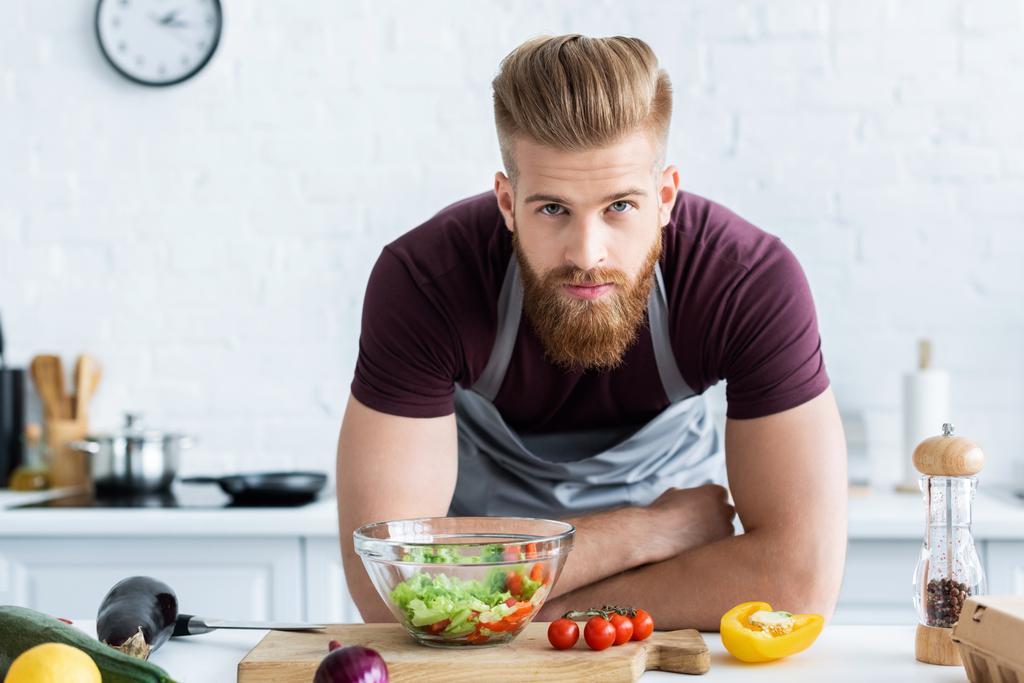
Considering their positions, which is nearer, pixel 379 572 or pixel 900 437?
pixel 379 572

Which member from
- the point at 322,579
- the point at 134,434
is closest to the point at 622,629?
the point at 322,579

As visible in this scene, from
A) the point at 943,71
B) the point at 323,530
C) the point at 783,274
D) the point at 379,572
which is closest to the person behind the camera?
the point at 379,572

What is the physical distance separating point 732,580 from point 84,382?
2068mm

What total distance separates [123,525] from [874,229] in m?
1.97

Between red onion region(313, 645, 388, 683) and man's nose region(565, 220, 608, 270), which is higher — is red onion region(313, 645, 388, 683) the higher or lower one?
the lower one

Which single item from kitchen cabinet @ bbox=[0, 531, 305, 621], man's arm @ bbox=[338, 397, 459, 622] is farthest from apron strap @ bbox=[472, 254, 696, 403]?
kitchen cabinet @ bbox=[0, 531, 305, 621]

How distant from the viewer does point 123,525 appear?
2498mm

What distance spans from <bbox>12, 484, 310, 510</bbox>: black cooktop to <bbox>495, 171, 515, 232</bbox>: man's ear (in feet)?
3.95

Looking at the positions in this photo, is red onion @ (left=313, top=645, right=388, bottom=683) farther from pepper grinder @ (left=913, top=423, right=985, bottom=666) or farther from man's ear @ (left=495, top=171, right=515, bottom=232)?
man's ear @ (left=495, top=171, right=515, bottom=232)

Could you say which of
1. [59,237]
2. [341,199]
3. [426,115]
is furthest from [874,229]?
[59,237]

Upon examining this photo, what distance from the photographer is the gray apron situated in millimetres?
1869

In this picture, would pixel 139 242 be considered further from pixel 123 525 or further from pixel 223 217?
pixel 123 525

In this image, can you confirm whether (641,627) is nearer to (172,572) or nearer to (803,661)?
(803,661)

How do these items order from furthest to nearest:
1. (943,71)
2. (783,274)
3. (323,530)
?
1. (943,71)
2. (323,530)
3. (783,274)
